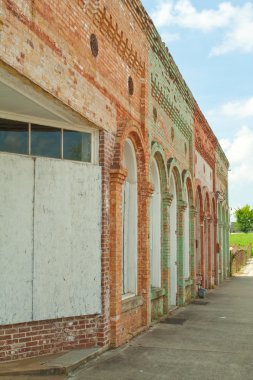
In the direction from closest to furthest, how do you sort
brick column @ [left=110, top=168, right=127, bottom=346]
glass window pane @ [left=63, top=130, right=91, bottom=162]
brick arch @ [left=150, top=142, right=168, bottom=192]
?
glass window pane @ [left=63, top=130, right=91, bottom=162] < brick column @ [left=110, top=168, right=127, bottom=346] < brick arch @ [left=150, top=142, right=168, bottom=192]

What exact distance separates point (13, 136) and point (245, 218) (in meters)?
108

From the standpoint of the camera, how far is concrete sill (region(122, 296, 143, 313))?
9197mm

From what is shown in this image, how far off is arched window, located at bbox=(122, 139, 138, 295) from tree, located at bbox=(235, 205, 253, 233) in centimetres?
10378

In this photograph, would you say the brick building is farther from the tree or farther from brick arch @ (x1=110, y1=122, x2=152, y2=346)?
the tree

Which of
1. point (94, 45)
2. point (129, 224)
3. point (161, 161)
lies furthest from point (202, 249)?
point (94, 45)

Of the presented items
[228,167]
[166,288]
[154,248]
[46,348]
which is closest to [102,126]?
[46,348]

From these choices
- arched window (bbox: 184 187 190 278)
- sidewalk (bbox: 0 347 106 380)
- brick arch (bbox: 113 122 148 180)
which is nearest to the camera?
sidewalk (bbox: 0 347 106 380)

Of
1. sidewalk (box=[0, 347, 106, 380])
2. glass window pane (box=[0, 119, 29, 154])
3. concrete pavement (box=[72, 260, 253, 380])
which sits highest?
glass window pane (box=[0, 119, 29, 154])

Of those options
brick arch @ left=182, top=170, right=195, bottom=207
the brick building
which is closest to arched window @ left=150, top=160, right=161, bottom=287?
the brick building

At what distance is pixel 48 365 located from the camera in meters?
6.62

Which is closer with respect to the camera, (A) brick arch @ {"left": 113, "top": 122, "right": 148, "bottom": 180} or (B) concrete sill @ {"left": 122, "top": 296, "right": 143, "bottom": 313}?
(A) brick arch @ {"left": 113, "top": 122, "right": 148, "bottom": 180}

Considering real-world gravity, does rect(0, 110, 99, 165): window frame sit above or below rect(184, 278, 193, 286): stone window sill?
above

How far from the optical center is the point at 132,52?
1011 cm

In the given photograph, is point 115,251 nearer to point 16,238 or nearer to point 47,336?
point 47,336
